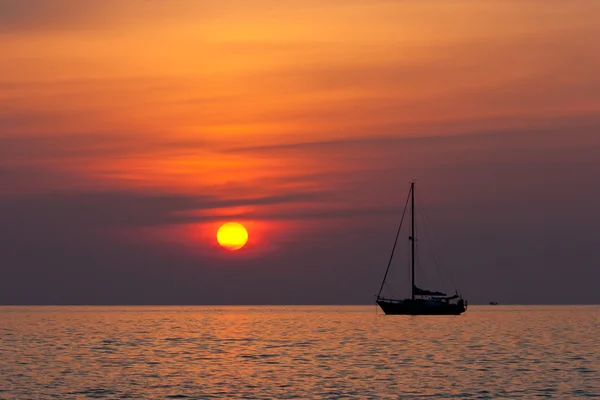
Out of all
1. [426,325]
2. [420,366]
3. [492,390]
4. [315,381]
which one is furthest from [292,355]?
[426,325]

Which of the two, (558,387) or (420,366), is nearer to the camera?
(558,387)

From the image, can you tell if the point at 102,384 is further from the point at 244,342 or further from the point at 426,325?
the point at 426,325

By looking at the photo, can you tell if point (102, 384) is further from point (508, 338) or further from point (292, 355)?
point (508, 338)

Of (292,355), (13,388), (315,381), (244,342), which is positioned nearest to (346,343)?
(244,342)

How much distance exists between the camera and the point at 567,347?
385 feet

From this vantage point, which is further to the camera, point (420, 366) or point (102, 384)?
point (420, 366)

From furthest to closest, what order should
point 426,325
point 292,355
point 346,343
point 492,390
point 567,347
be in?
point 426,325
point 346,343
point 567,347
point 292,355
point 492,390

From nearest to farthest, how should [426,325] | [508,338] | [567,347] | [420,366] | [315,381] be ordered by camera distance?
[315,381] < [420,366] < [567,347] < [508,338] < [426,325]

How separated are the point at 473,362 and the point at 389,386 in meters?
24.0

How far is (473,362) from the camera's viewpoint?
9338 centimetres

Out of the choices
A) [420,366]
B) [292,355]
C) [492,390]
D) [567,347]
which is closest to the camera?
[492,390]

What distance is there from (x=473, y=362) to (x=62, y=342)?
198ft

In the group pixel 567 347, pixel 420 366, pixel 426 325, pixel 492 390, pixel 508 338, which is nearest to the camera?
pixel 492 390

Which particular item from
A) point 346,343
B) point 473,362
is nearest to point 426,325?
point 346,343
